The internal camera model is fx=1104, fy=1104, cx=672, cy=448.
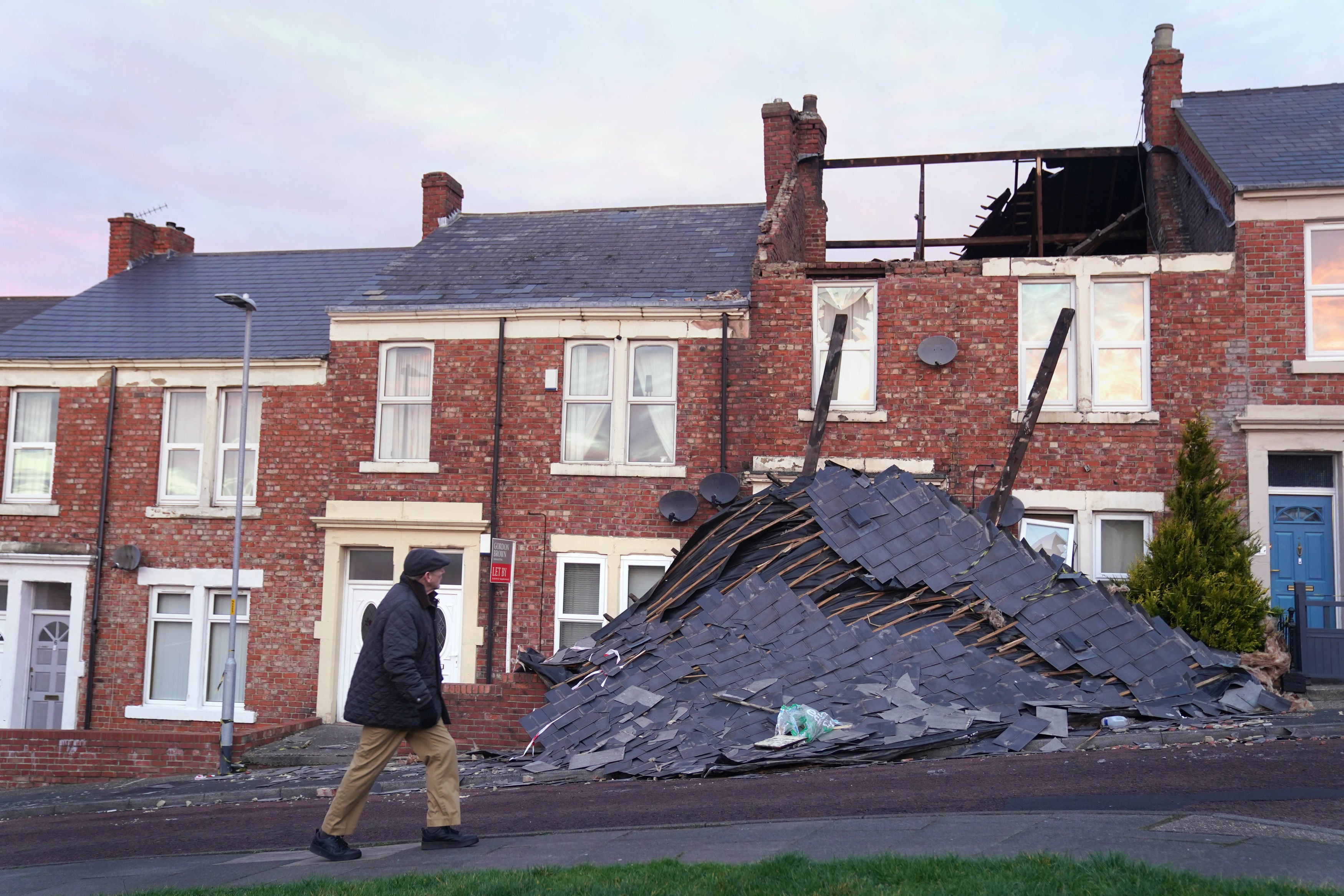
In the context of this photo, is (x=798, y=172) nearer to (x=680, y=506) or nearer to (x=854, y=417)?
(x=854, y=417)

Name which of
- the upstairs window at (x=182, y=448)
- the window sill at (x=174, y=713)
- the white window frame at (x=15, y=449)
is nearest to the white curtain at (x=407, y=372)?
the upstairs window at (x=182, y=448)

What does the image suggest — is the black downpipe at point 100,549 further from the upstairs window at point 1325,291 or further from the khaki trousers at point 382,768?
the upstairs window at point 1325,291

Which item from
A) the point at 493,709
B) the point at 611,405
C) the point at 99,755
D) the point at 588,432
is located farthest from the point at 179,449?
the point at 493,709

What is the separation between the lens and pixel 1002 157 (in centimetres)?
1864

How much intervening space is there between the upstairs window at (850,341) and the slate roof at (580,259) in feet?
4.14

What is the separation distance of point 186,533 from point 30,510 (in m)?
2.88

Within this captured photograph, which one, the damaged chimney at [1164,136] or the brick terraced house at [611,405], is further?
the damaged chimney at [1164,136]

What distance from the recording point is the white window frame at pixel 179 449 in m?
18.1

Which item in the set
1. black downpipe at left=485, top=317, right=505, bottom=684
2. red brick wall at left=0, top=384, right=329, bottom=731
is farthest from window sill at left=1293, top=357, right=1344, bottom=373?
red brick wall at left=0, top=384, right=329, bottom=731

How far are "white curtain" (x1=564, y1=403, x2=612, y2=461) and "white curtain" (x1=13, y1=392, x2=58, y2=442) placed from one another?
29.6 feet

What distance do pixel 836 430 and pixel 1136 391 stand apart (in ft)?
13.5

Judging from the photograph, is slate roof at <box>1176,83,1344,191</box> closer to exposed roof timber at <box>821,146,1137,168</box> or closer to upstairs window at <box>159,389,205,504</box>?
exposed roof timber at <box>821,146,1137,168</box>

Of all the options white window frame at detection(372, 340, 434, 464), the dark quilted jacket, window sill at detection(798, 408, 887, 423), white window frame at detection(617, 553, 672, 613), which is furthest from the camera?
white window frame at detection(372, 340, 434, 464)

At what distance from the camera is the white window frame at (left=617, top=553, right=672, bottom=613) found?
52.3ft
